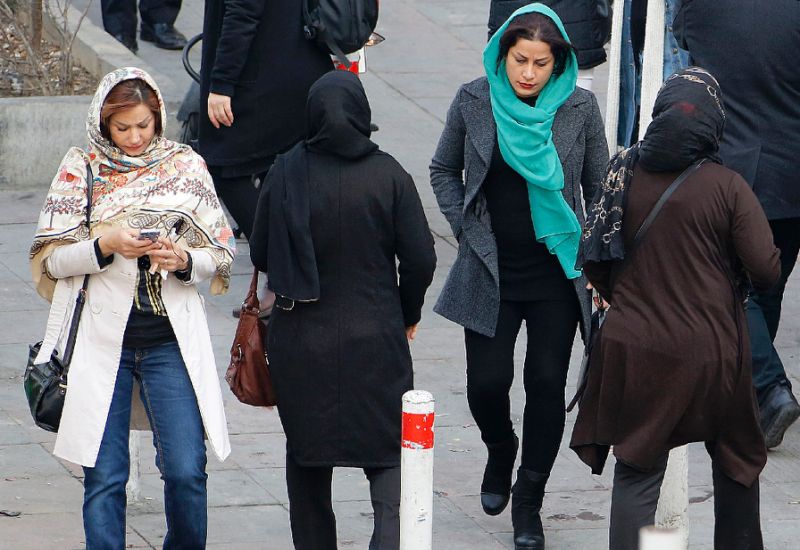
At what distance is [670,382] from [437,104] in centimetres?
686

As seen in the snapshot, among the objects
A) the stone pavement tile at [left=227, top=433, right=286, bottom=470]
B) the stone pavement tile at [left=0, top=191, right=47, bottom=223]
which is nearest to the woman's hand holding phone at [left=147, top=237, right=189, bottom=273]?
the stone pavement tile at [left=227, top=433, right=286, bottom=470]

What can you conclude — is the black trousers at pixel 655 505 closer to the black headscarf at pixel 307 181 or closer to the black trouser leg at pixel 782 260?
the black headscarf at pixel 307 181

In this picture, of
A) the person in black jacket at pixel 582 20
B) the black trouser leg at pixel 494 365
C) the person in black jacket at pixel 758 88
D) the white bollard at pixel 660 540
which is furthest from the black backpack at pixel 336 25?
the white bollard at pixel 660 540

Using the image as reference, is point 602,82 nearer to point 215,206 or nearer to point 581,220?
point 581,220

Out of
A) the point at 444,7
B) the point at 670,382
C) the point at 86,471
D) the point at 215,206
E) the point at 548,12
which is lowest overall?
the point at 444,7

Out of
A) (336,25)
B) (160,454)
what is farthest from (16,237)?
(160,454)

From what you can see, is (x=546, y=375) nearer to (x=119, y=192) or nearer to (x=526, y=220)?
(x=526, y=220)

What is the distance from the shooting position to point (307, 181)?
4.96 meters

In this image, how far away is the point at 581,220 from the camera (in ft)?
Answer: 18.8

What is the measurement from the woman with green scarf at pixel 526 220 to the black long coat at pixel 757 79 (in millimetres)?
748

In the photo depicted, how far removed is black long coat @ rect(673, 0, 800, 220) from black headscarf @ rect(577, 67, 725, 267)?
53.0 inches

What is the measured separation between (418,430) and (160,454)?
3.13 ft

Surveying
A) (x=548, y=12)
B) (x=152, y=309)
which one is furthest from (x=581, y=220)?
(x=152, y=309)

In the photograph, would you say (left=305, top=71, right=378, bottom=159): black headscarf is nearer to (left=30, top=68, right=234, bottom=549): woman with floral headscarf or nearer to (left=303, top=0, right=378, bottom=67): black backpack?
(left=30, top=68, right=234, bottom=549): woman with floral headscarf
